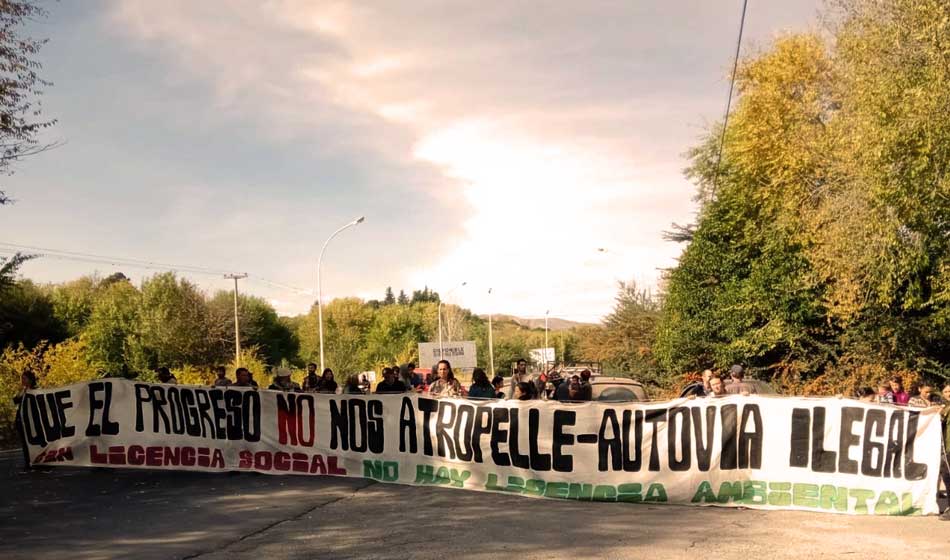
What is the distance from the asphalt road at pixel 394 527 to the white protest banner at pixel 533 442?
41 centimetres

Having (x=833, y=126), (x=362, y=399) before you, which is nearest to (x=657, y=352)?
(x=833, y=126)

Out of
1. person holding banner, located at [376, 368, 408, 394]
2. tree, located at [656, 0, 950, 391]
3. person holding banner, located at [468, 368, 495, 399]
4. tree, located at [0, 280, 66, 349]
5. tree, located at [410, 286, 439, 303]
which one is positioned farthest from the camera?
tree, located at [410, 286, 439, 303]

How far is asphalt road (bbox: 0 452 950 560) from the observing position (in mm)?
8219

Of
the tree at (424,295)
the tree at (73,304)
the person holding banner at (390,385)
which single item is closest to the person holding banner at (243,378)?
the person holding banner at (390,385)

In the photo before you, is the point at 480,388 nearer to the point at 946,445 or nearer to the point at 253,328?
the point at 946,445

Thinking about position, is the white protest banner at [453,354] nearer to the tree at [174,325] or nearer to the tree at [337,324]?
the tree at [174,325]

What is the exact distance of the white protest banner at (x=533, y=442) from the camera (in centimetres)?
1073

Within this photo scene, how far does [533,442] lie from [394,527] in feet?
10.6

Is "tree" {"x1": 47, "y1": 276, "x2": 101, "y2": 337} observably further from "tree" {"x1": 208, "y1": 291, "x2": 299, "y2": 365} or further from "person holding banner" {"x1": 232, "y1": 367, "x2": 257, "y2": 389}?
"person holding banner" {"x1": 232, "y1": 367, "x2": 257, "y2": 389}

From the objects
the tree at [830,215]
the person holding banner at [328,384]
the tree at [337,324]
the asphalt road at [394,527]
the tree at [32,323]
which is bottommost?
the tree at [337,324]

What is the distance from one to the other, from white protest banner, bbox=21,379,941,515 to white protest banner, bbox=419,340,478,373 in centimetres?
4728

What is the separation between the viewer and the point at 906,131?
18.6 m

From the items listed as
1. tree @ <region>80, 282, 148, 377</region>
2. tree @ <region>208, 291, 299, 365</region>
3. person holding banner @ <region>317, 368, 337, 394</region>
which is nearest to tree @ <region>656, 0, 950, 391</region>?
person holding banner @ <region>317, 368, 337, 394</region>

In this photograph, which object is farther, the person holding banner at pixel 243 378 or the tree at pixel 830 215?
the tree at pixel 830 215
